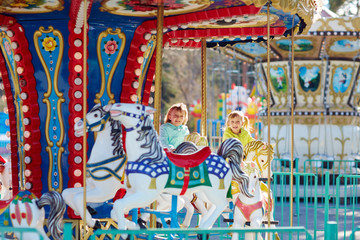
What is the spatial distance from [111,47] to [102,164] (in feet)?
4.37

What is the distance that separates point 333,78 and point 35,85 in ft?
30.6

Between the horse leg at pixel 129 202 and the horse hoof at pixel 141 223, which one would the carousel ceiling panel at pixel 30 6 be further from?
the horse hoof at pixel 141 223

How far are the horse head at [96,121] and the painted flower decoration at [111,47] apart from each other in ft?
2.97

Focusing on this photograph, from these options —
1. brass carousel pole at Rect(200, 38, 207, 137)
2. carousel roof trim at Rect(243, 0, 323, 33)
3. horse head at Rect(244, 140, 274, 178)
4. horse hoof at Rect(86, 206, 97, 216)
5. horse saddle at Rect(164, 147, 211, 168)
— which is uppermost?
carousel roof trim at Rect(243, 0, 323, 33)

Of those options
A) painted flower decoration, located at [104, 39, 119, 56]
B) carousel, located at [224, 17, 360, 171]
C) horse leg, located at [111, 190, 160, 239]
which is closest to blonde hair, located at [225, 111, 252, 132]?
painted flower decoration, located at [104, 39, 119, 56]

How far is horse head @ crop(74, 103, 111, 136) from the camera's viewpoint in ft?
18.4

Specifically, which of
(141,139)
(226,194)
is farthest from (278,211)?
(141,139)

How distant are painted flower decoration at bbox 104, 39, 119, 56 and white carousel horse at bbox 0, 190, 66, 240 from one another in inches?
64.3

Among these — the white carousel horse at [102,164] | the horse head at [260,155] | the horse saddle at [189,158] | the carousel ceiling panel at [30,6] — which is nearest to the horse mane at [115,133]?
the white carousel horse at [102,164]

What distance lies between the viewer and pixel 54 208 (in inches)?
217

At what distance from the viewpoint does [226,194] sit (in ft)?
19.4

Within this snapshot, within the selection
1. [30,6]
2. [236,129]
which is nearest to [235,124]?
[236,129]

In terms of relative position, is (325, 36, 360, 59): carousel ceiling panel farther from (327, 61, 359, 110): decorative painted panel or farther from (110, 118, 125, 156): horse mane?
(110, 118, 125, 156): horse mane

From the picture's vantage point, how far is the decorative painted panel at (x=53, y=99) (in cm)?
634
